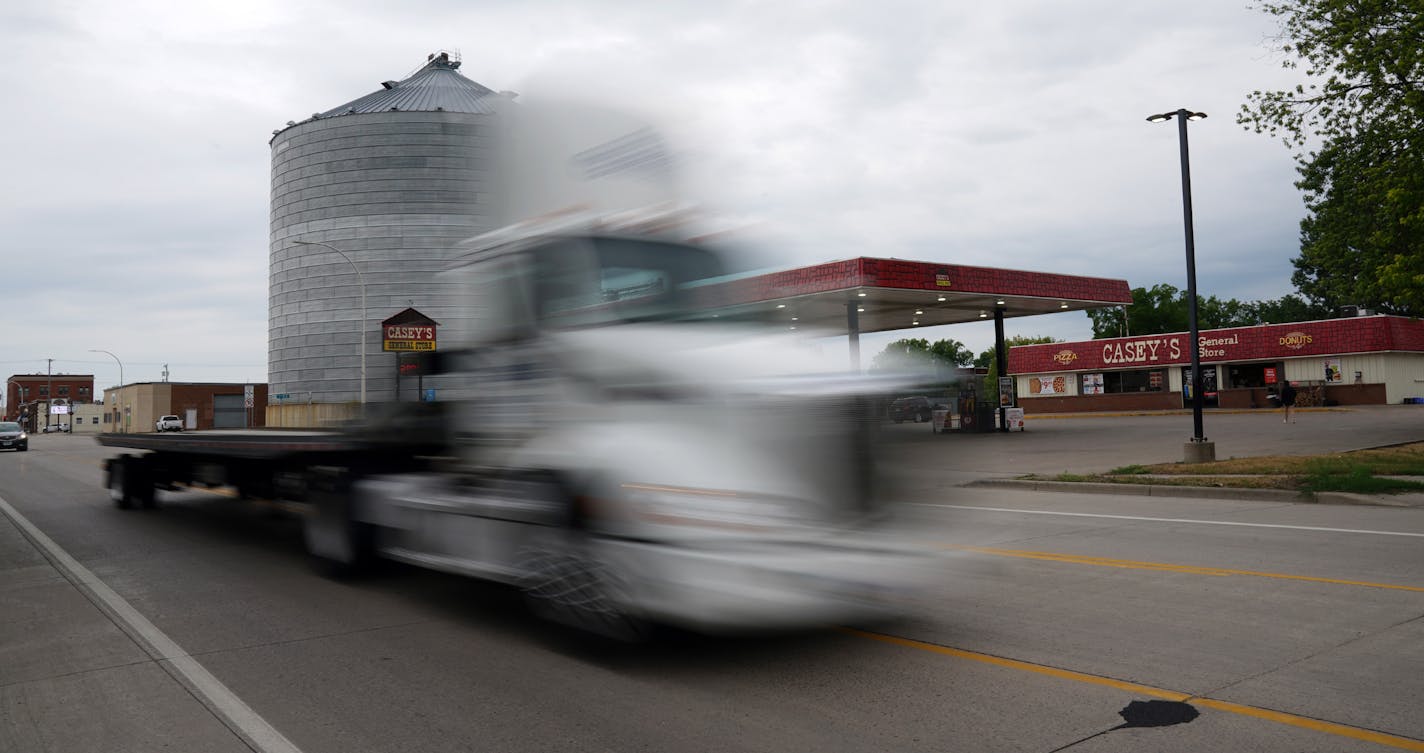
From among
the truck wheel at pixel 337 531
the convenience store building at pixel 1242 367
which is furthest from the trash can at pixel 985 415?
the truck wheel at pixel 337 531

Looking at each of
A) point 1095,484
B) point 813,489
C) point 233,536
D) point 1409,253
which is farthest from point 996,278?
point 813,489

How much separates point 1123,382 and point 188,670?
61.6 meters

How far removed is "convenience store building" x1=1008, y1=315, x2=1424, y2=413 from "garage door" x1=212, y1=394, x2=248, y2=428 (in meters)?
58.0

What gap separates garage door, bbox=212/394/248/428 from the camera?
7056cm

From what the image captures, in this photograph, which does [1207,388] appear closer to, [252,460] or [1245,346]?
[1245,346]

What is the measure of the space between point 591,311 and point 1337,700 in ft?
15.1

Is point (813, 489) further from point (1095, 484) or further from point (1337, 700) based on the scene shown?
point (1095, 484)

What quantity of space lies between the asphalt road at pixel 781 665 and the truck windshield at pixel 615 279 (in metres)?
1.88

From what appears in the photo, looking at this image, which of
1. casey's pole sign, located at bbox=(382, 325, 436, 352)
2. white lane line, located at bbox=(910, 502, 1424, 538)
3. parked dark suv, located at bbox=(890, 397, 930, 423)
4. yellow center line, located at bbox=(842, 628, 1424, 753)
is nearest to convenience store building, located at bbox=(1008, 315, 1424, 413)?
casey's pole sign, located at bbox=(382, 325, 436, 352)

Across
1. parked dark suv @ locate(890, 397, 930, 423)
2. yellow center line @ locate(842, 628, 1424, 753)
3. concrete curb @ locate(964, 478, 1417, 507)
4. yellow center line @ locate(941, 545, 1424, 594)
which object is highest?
parked dark suv @ locate(890, 397, 930, 423)

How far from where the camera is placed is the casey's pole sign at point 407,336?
1179 inches

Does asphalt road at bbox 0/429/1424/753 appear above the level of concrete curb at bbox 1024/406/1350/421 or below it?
below

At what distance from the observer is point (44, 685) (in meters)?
5.26

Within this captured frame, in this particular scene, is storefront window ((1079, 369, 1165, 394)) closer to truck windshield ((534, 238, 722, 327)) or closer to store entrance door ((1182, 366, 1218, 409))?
store entrance door ((1182, 366, 1218, 409))
